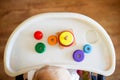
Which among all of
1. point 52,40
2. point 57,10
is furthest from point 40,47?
point 57,10

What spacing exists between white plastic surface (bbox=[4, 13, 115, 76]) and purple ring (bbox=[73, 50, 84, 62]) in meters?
0.01

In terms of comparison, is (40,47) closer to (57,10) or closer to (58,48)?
(58,48)

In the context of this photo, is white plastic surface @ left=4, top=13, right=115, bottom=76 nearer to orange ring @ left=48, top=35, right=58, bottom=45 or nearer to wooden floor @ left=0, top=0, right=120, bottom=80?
orange ring @ left=48, top=35, right=58, bottom=45

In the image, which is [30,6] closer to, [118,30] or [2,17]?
[2,17]

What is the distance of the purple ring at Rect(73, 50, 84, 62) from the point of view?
713 mm

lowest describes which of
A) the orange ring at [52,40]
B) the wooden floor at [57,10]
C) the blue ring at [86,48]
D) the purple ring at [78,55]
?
the purple ring at [78,55]

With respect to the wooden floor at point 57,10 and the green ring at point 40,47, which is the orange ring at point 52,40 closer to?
the green ring at point 40,47

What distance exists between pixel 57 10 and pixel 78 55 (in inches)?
19.6

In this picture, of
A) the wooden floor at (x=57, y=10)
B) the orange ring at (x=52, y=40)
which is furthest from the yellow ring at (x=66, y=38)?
the wooden floor at (x=57, y=10)

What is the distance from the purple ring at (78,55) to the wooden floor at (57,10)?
49 centimetres

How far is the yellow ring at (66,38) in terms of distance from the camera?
2.29 feet

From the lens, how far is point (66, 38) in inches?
27.4

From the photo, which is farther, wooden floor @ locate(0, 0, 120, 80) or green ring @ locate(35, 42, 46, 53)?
wooden floor @ locate(0, 0, 120, 80)

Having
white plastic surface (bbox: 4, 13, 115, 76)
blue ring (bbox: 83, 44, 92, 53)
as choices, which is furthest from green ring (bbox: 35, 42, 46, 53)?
blue ring (bbox: 83, 44, 92, 53)
